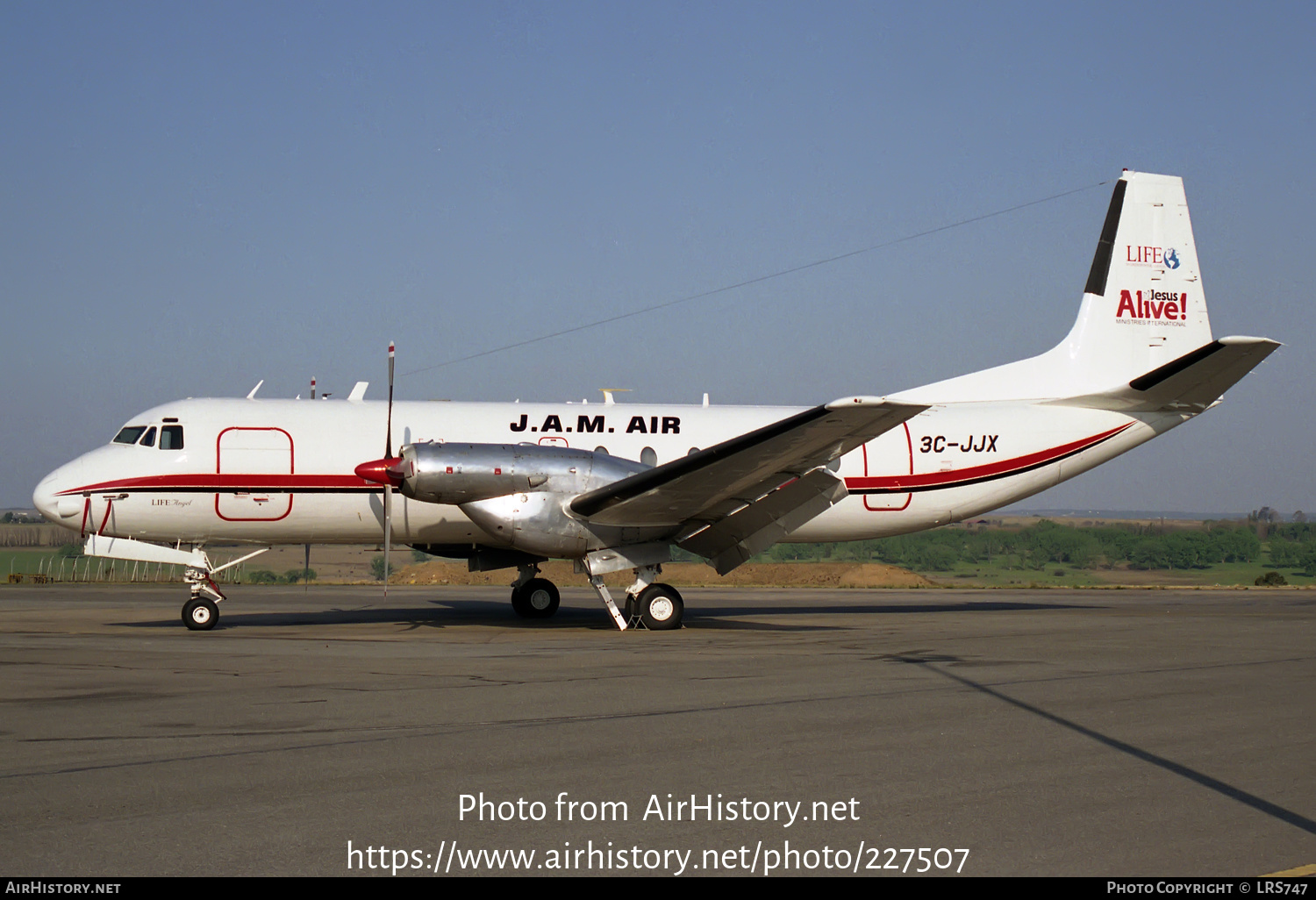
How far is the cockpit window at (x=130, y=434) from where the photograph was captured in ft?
53.6

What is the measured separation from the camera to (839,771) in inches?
243

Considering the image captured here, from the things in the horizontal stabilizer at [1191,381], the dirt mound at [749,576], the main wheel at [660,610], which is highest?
the horizontal stabilizer at [1191,381]

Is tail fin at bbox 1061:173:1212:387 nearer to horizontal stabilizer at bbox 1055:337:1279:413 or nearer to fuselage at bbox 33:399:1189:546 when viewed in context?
horizontal stabilizer at bbox 1055:337:1279:413

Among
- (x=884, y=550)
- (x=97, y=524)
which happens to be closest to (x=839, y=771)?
(x=97, y=524)

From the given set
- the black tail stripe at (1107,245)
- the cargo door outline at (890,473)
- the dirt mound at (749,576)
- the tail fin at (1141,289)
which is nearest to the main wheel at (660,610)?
the cargo door outline at (890,473)

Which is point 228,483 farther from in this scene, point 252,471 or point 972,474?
point 972,474

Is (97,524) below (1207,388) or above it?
below

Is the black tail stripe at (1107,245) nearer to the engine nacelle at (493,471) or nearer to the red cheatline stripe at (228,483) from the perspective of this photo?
the engine nacelle at (493,471)

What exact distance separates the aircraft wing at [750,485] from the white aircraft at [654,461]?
38 millimetres

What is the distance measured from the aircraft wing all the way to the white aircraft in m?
0.04

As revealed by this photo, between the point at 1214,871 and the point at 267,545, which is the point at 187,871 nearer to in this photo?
the point at 1214,871

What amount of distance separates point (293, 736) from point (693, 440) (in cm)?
1128

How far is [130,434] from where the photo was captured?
53.8 feet

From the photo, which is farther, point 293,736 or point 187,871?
point 293,736
